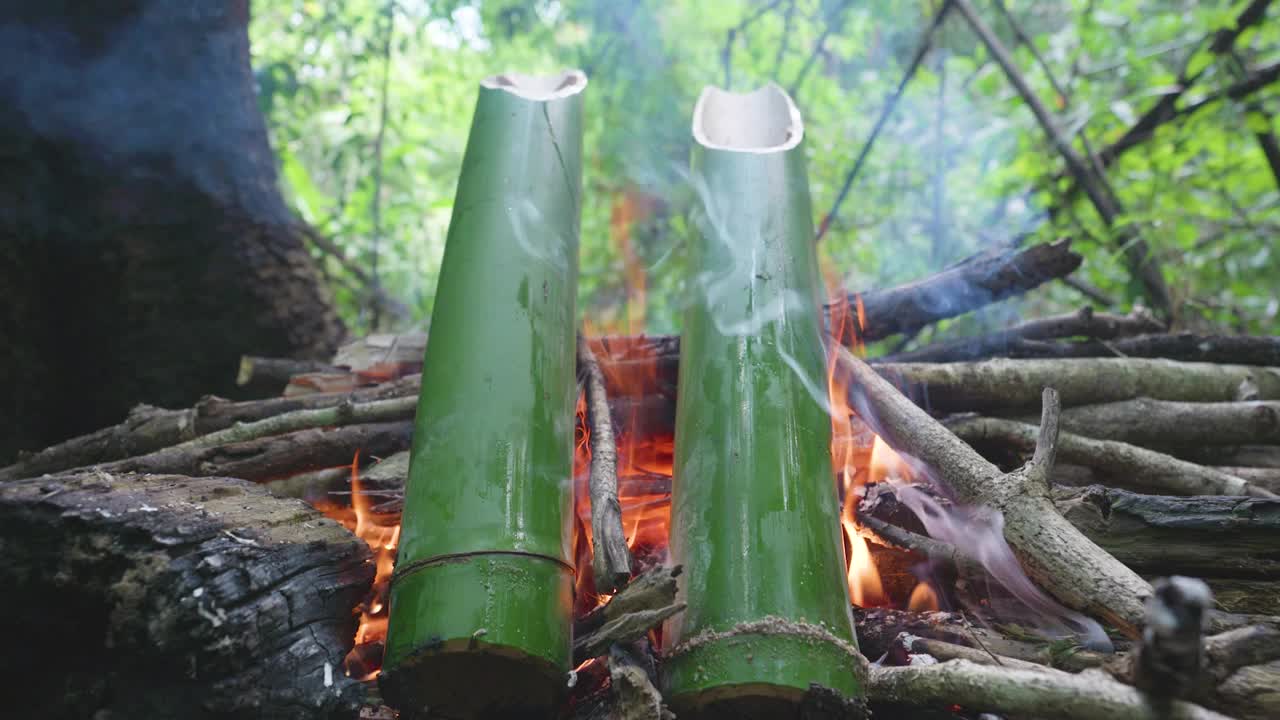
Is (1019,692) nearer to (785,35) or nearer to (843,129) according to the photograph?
(785,35)

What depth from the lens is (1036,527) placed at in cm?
223

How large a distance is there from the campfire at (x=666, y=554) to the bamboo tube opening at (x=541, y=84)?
19 millimetres

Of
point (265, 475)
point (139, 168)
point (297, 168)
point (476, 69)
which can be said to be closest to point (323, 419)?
point (265, 475)

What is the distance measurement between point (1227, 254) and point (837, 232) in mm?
3476

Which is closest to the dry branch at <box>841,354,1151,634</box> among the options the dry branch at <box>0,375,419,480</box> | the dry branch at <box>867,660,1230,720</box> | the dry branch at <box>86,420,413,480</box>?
the dry branch at <box>867,660,1230,720</box>

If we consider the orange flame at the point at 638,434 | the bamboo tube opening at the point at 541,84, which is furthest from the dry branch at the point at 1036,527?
the bamboo tube opening at the point at 541,84

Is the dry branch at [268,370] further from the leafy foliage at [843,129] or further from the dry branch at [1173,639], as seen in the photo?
the dry branch at [1173,639]

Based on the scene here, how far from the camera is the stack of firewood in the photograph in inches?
74.0

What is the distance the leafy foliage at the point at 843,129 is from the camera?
615cm

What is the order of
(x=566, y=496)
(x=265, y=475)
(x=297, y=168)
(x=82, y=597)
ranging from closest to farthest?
1. (x=82, y=597)
2. (x=566, y=496)
3. (x=265, y=475)
4. (x=297, y=168)

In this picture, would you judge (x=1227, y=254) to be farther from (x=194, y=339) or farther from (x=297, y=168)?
(x=297, y=168)

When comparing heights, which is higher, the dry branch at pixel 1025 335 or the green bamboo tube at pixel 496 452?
the dry branch at pixel 1025 335

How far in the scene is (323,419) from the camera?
3.37 meters

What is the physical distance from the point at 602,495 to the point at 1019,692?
1163 millimetres
